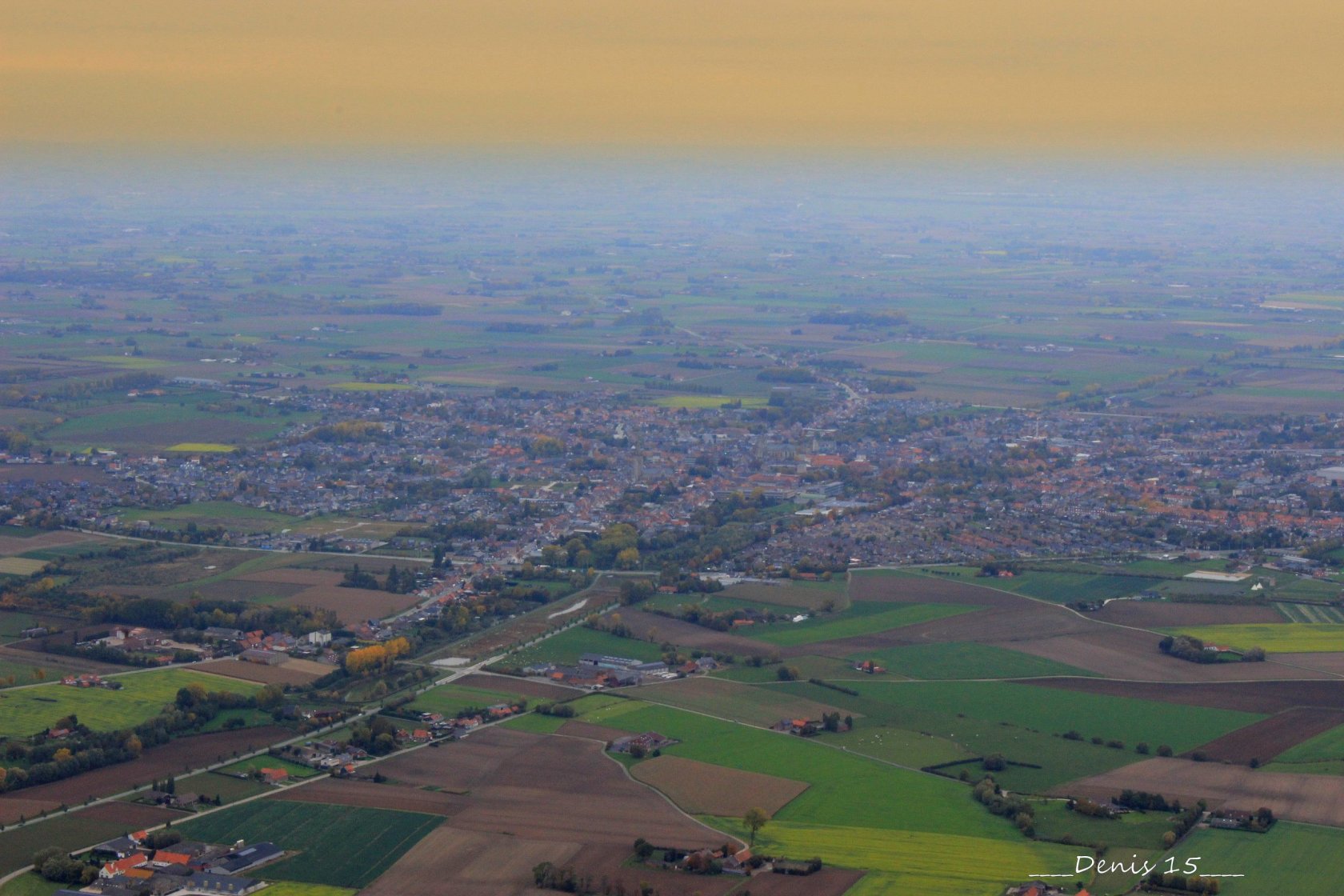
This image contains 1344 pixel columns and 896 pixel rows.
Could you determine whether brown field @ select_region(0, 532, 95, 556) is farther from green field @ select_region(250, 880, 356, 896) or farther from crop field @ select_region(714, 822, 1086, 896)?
crop field @ select_region(714, 822, 1086, 896)

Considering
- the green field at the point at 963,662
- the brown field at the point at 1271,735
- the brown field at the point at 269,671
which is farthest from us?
the green field at the point at 963,662

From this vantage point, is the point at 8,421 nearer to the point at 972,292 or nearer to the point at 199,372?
the point at 199,372

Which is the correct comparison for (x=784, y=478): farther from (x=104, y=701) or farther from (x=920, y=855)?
(x=920, y=855)

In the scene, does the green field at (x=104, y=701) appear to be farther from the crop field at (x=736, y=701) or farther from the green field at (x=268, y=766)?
the crop field at (x=736, y=701)

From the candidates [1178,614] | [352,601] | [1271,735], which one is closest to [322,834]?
[352,601]

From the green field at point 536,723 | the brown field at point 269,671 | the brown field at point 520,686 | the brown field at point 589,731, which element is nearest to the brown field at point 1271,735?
the brown field at point 589,731

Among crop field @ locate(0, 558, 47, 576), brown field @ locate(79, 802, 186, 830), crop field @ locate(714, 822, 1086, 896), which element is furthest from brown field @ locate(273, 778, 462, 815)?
crop field @ locate(0, 558, 47, 576)
